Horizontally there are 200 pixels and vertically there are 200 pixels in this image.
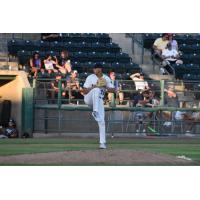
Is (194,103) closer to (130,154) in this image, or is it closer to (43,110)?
(43,110)

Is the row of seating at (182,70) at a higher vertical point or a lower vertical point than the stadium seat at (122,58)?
lower

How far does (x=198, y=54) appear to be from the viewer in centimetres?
2691

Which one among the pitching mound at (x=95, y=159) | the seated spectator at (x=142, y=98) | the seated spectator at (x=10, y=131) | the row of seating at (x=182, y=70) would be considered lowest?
the pitching mound at (x=95, y=159)

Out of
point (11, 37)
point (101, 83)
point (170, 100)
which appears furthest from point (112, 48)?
point (101, 83)

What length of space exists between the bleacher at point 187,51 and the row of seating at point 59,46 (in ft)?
5.42

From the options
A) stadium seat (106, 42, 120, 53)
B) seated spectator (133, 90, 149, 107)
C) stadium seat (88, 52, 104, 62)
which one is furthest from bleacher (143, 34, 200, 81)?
seated spectator (133, 90, 149, 107)

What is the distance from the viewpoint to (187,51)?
26.9 m

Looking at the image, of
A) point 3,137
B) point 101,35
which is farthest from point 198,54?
point 3,137

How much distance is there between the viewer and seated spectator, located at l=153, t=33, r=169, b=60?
25094 millimetres

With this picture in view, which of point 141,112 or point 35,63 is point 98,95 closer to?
point 141,112

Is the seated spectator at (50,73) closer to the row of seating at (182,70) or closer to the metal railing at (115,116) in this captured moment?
the metal railing at (115,116)

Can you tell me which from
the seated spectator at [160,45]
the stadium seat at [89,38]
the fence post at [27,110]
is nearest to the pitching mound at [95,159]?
the fence post at [27,110]

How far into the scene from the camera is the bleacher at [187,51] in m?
24.8

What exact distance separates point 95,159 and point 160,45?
46.4 ft
